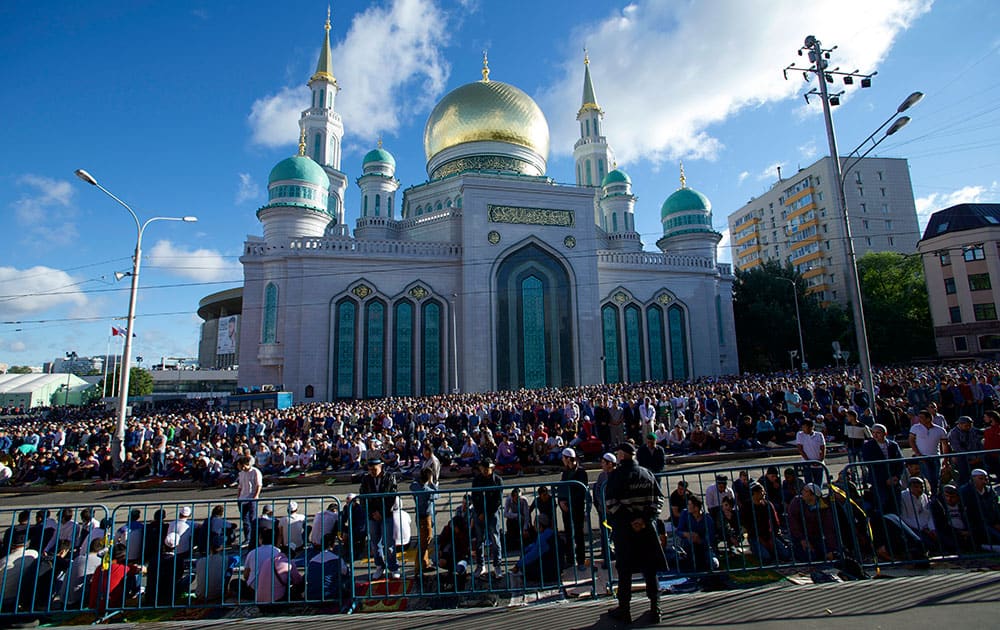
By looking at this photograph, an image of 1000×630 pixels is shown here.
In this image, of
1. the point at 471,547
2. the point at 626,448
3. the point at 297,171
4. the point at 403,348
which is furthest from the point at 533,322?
the point at 626,448

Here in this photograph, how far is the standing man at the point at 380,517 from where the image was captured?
4.71m

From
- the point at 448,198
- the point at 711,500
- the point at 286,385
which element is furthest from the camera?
the point at 448,198

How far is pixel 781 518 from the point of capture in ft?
16.9

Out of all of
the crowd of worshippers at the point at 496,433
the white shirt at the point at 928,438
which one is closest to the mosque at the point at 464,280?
the crowd of worshippers at the point at 496,433

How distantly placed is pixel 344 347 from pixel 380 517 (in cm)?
1998

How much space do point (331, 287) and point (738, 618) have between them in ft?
75.3

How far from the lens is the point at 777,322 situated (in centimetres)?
3172

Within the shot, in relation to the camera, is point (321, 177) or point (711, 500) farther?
point (321, 177)

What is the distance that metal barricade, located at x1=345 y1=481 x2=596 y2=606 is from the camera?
4.24 m

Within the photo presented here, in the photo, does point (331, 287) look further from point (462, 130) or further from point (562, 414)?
point (562, 414)

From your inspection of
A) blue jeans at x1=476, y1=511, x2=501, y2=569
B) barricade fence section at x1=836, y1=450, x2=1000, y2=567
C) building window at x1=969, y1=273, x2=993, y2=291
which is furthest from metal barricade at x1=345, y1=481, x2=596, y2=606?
building window at x1=969, y1=273, x2=993, y2=291

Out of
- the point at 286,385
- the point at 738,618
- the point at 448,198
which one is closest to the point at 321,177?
the point at 448,198

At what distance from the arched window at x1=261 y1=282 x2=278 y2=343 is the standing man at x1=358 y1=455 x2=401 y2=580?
1987cm

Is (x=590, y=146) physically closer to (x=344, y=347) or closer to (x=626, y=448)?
(x=344, y=347)
